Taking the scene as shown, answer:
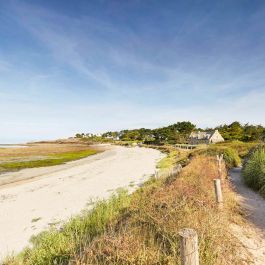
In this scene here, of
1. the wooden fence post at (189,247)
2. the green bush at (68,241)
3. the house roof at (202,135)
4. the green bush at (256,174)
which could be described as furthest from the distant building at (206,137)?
the wooden fence post at (189,247)

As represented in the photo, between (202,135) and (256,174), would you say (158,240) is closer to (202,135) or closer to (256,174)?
(256,174)

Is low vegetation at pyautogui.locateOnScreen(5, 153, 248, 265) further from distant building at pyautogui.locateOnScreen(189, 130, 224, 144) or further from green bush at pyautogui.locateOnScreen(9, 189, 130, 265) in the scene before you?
distant building at pyautogui.locateOnScreen(189, 130, 224, 144)

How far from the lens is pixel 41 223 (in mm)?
13844

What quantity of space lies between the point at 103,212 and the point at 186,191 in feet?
13.5

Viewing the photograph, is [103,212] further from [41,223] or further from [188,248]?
[188,248]

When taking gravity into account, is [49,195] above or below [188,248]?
below

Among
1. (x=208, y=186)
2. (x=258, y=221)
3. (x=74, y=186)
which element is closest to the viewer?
(x=258, y=221)

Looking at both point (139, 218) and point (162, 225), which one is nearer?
point (162, 225)

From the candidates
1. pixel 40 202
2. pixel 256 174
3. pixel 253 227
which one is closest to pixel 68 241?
pixel 253 227

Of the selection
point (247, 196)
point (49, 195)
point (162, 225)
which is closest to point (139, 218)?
point (162, 225)

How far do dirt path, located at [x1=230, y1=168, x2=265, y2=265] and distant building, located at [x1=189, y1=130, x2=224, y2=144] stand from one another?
2511 inches

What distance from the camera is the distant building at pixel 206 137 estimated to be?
7512 cm

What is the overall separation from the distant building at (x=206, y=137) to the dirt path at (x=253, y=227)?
6377 cm

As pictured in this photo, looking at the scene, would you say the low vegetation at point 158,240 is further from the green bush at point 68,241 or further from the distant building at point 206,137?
the distant building at point 206,137
